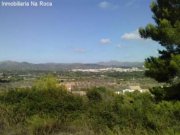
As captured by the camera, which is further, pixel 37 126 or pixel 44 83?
pixel 44 83

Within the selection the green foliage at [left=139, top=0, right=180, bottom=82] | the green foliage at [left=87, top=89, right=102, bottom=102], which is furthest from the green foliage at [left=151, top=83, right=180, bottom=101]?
the green foliage at [left=87, top=89, right=102, bottom=102]

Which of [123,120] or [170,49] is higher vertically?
[170,49]

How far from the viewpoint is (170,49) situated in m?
21.2

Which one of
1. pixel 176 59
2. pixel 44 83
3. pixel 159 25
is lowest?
pixel 44 83

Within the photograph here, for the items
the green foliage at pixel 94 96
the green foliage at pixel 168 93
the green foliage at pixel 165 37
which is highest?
the green foliage at pixel 165 37

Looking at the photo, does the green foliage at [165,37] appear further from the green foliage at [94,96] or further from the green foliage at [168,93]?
the green foliage at [94,96]

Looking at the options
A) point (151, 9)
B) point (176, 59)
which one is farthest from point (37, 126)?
point (151, 9)

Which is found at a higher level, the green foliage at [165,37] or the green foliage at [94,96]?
the green foliage at [165,37]

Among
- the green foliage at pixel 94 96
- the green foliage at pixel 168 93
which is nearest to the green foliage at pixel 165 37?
the green foliage at pixel 168 93

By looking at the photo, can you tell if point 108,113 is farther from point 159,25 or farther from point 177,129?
point 159,25

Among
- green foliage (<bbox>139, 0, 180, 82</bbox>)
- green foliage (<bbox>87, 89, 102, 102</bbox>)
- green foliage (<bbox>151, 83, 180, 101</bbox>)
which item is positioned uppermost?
green foliage (<bbox>139, 0, 180, 82</bbox>)

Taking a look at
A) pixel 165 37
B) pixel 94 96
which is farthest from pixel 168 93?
pixel 94 96

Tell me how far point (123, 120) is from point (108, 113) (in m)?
0.97

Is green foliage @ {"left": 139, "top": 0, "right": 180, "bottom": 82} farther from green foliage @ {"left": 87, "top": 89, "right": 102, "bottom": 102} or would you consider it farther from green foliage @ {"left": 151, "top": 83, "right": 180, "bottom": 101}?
green foliage @ {"left": 87, "top": 89, "right": 102, "bottom": 102}
